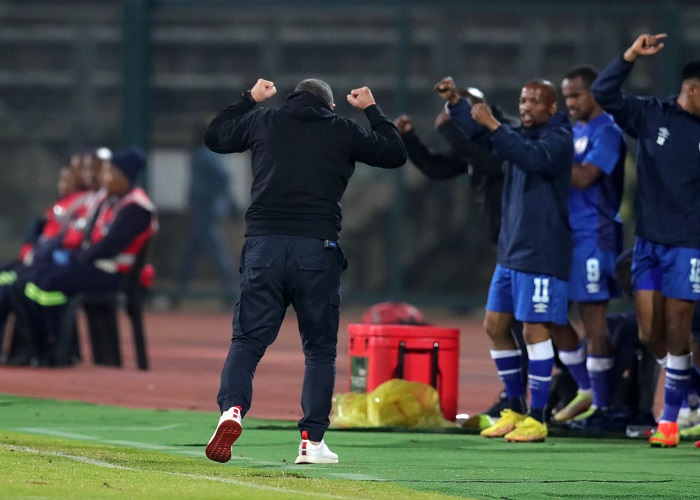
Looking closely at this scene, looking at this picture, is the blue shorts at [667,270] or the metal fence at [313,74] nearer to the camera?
the blue shorts at [667,270]

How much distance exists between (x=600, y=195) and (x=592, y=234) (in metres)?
0.26

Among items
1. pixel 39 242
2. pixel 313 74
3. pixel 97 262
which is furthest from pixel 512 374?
pixel 313 74

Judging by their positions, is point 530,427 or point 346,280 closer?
point 530,427

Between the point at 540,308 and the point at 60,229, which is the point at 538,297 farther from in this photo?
the point at 60,229

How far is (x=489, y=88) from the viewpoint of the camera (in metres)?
23.2

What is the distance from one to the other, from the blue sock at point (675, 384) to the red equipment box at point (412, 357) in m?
1.54

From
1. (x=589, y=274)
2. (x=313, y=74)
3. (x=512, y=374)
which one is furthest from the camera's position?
(x=313, y=74)

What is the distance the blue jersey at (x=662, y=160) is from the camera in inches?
392

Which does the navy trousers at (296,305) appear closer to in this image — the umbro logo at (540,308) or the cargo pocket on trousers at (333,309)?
the cargo pocket on trousers at (333,309)

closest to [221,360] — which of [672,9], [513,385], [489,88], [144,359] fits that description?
[144,359]

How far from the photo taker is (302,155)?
8.51 metres

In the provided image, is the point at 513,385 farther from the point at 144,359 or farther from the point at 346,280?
the point at 346,280

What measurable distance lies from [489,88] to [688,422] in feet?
42.4

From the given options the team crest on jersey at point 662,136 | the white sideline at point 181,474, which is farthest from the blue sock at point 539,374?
the white sideline at point 181,474
